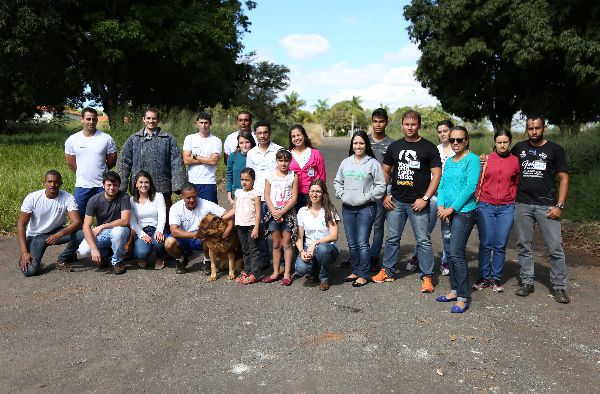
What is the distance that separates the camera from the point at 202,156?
6895 mm

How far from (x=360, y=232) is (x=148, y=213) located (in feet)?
8.80

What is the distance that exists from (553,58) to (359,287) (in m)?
19.3

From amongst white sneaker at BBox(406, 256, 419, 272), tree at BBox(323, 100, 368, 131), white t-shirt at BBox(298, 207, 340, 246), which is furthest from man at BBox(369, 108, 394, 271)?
tree at BBox(323, 100, 368, 131)

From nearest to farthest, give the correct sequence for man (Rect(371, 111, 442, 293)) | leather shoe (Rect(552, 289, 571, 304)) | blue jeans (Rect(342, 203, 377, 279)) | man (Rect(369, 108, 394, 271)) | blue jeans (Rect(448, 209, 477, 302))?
blue jeans (Rect(448, 209, 477, 302))
leather shoe (Rect(552, 289, 571, 304))
man (Rect(371, 111, 442, 293))
blue jeans (Rect(342, 203, 377, 279))
man (Rect(369, 108, 394, 271))

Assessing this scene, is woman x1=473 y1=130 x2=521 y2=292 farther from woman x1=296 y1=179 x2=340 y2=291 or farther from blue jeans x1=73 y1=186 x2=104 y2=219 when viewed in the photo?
blue jeans x1=73 y1=186 x2=104 y2=219

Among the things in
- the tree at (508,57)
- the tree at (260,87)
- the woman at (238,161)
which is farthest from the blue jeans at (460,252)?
the tree at (260,87)

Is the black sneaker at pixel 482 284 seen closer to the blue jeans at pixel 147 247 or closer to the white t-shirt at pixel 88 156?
the blue jeans at pixel 147 247

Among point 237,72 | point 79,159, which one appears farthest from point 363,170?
point 237,72

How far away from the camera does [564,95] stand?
24188mm

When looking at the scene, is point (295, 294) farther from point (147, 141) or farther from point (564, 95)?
point (564, 95)

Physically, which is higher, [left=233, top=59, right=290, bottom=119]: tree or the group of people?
[left=233, top=59, right=290, bottom=119]: tree

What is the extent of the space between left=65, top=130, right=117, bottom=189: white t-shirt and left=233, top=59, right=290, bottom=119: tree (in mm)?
25029

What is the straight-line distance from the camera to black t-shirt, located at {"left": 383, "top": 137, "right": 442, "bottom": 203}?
551 centimetres

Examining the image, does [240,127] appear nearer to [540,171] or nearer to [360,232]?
[360,232]
